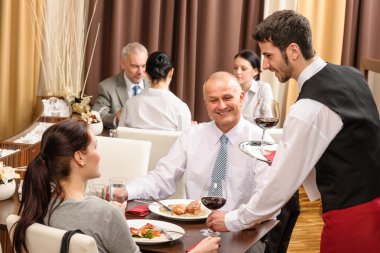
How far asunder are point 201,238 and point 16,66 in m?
3.16

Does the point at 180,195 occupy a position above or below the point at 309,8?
below

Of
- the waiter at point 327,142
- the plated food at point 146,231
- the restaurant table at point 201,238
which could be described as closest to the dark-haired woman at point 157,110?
the restaurant table at point 201,238

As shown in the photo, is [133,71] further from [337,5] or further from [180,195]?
[337,5]

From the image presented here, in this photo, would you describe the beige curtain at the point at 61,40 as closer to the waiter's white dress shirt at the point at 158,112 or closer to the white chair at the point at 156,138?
the waiter's white dress shirt at the point at 158,112

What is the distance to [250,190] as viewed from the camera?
3016 millimetres

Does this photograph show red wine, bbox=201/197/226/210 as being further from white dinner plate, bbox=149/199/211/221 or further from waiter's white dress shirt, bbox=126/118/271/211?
waiter's white dress shirt, bbox=126/118/271/211

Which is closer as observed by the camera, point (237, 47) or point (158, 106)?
point (158, 106)

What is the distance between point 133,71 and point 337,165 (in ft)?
10.1

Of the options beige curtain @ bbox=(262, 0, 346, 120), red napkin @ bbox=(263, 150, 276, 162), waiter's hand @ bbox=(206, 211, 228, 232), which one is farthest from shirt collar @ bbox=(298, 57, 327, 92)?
beige curtain @ bbox=(262, 0, 346, 120)

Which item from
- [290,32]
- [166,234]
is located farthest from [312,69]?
[166,234]

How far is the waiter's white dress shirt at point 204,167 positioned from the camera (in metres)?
2.99

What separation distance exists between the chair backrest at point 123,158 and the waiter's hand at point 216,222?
1098 millimetres

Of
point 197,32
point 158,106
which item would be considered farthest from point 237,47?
point 158,106

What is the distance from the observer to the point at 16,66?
5.11 m
